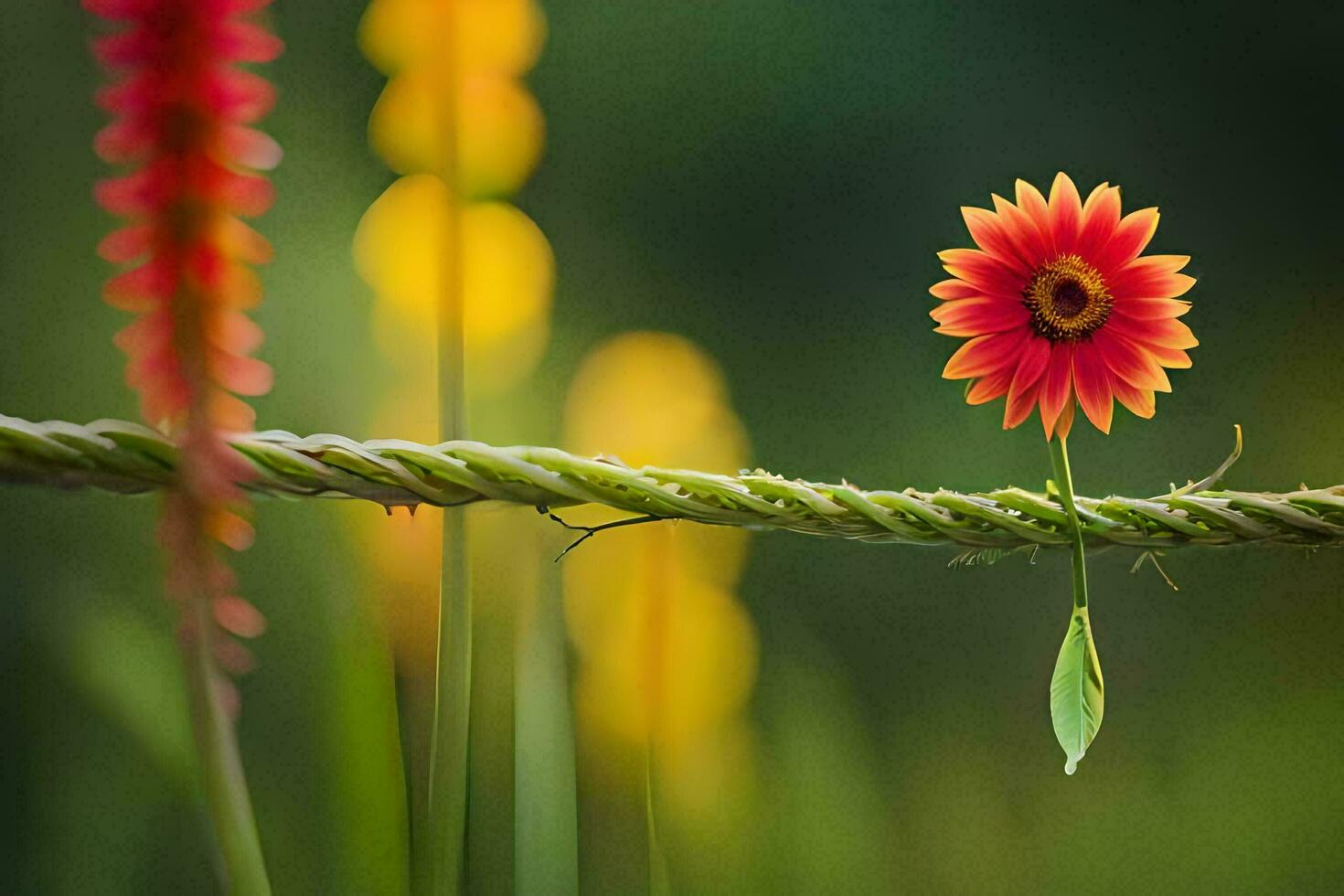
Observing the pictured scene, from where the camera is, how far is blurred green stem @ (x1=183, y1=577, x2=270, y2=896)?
1.38 ft

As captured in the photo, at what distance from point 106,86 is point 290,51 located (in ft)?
0.25

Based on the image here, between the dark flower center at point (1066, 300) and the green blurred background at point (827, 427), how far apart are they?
5 cm

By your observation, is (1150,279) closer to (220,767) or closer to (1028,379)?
(1028,379)

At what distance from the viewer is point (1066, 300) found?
18.8 inches

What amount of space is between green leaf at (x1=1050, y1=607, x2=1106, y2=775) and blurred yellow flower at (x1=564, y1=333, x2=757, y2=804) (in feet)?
0.48

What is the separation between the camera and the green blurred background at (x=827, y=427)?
0.43 metres

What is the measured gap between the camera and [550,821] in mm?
Answer: 447

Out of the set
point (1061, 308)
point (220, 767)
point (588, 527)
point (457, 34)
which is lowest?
point (220, 767)

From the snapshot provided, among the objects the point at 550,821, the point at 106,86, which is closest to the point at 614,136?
the point at 106,86

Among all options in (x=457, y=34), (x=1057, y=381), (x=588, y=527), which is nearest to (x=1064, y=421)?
(x=1057, y=381)

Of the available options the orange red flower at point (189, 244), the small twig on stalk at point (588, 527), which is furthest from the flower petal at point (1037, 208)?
the orange red flower at point (189, 244)

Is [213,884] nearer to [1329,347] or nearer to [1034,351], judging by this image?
[1034,351]

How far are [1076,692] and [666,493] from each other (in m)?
0.22

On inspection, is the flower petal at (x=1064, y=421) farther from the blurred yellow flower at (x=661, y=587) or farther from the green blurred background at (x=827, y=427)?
the blurred yellow flower at (x=661, y=587)
